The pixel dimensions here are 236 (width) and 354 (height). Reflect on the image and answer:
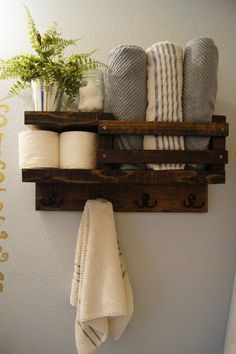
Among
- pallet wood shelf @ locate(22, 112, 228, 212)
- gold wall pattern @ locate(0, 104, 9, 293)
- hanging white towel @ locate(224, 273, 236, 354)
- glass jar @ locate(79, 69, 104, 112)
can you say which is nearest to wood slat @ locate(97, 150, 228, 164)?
pallet wood shelf @ locate(22, 112, 228, 212)

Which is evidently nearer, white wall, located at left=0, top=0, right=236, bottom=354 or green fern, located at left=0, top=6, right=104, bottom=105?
green fern, located at left=0, top=6, right=104, bottom=105

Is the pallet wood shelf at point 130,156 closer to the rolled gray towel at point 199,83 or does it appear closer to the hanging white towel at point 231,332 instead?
the rolled gray towel at point 199,83

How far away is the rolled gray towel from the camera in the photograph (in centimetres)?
74

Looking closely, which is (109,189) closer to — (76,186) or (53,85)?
(76,186)

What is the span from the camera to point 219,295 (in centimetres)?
92

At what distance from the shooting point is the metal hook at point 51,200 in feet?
2.85

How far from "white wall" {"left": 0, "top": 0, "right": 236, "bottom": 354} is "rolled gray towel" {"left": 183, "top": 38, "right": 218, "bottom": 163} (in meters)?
0.22

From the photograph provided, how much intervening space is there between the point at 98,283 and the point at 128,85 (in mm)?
600

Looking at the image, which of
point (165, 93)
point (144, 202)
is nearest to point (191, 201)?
point (144, 202)

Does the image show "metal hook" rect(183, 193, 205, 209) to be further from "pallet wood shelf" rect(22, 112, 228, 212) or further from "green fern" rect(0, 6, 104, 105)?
"green fern" rect(0, 6, 104, 105)

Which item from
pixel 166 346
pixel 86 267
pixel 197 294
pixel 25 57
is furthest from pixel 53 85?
pixel 166 346

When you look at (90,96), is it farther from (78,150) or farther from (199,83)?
(199,83)

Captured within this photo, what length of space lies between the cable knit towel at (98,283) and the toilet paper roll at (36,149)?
200 mm

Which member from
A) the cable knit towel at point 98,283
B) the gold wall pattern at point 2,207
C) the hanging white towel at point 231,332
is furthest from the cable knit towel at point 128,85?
the hanging white towel at point 231,332
